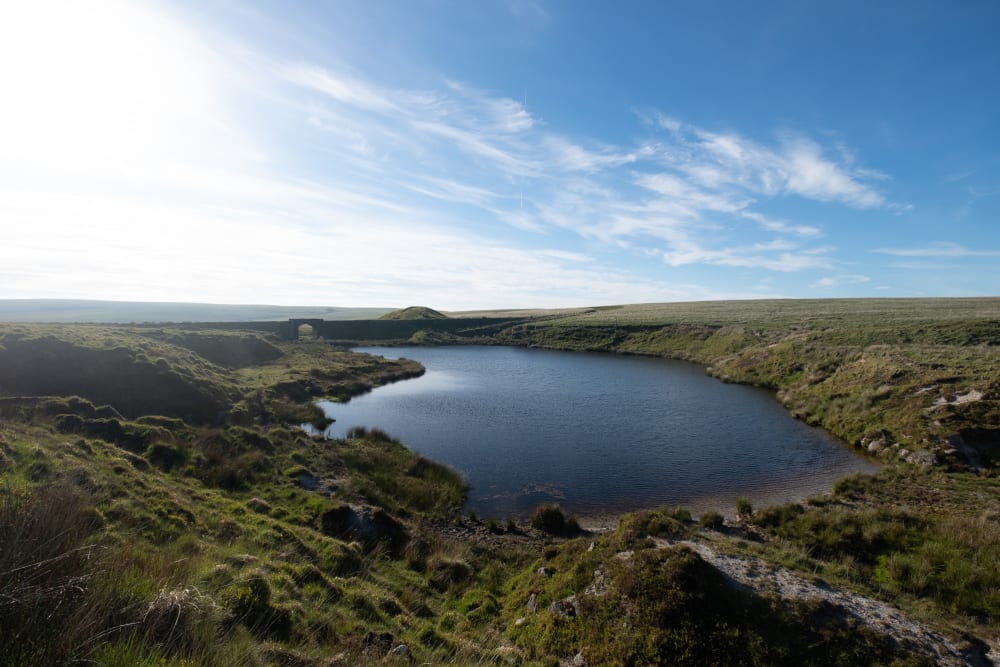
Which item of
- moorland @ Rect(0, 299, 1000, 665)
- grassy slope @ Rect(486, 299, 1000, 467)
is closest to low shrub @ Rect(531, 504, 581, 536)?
moorland @ Rect(0, 299, 1000, 665)

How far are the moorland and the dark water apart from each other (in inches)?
103

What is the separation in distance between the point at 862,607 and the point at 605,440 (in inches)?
844

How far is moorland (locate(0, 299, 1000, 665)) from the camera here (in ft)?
17.7

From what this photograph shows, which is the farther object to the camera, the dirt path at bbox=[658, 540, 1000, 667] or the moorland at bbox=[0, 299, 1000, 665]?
the dirt path at bbox=[658, 540, 1000, 667]

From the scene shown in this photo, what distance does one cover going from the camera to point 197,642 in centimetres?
510

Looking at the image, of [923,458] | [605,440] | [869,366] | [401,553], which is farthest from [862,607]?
[869,366]

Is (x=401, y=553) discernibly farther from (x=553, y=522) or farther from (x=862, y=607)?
(x=862, y=607)

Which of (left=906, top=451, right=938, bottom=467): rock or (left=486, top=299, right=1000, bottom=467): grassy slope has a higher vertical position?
(left=486, top=299, right=1000, bottom=467): grassy slope

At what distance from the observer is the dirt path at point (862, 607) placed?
9.09m

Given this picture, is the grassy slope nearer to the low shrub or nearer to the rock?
the rock

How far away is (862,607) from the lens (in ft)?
34.0

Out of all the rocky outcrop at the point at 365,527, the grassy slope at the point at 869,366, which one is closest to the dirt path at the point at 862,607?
the rocky outcrop at the point at 365,527

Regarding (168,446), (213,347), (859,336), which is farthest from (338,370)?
(859,336)

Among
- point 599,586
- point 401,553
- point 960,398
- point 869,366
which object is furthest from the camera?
point 869,366
